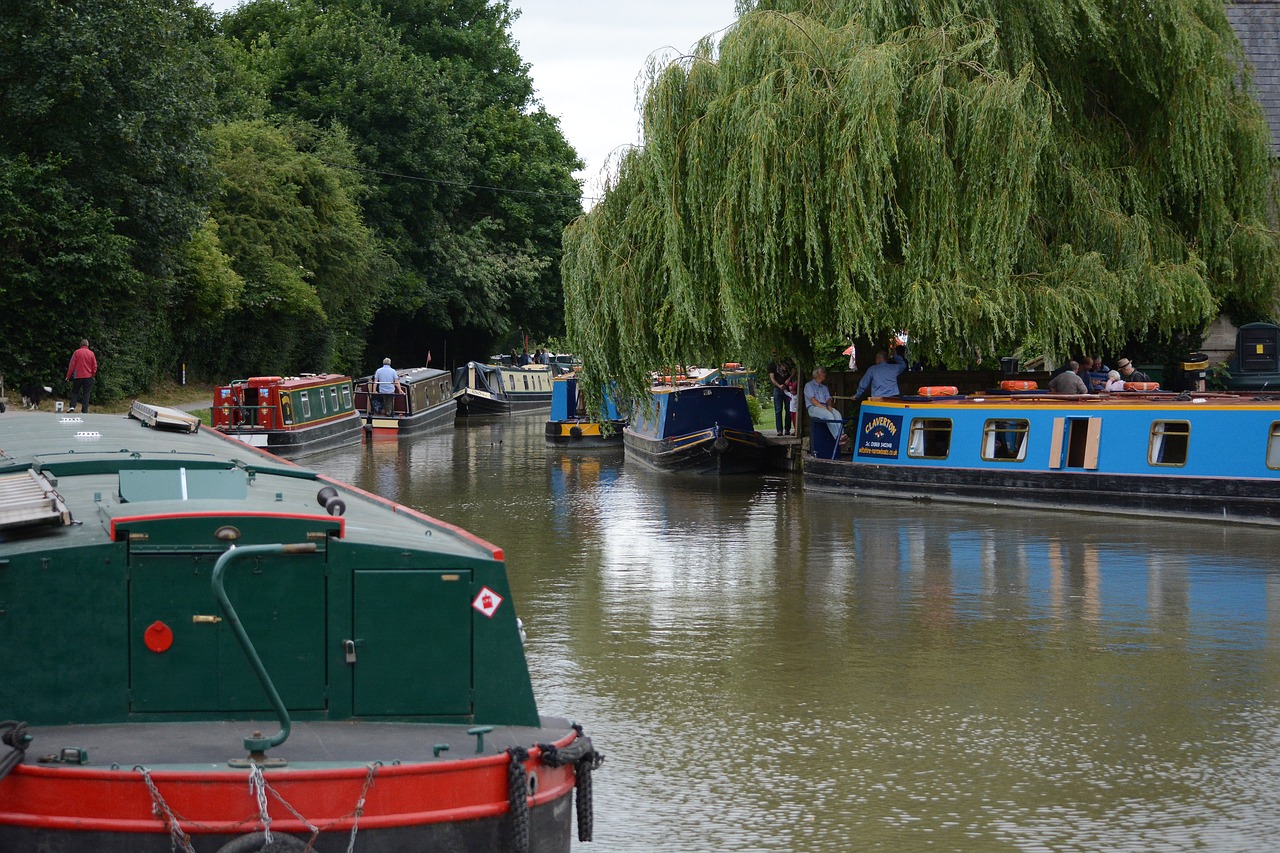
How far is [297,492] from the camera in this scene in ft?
26.5

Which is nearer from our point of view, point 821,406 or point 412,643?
point 412,643

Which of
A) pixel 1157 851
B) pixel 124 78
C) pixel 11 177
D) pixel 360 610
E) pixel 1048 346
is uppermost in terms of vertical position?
Answer: pixel 124 78

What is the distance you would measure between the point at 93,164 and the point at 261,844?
27.4m

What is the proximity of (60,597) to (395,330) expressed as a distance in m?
48.8

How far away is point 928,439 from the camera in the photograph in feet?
67.7

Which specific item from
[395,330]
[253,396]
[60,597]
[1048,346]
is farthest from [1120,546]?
[395,330]

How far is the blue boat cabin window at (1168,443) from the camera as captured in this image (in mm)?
18047

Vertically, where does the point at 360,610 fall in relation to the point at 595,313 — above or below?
below

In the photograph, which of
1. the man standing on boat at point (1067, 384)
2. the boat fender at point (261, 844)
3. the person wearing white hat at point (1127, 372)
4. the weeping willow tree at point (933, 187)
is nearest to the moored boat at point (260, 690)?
the boat fender at point (261, 844)

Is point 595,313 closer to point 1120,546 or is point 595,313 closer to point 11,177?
point 1120,546

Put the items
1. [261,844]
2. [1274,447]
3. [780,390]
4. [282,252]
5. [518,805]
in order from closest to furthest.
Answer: [261,844], [518,805], [1274,447], [780,390], [282,252]

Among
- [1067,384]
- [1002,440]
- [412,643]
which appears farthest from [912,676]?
[1067,384]

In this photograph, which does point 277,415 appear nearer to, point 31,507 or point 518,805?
point 31,507

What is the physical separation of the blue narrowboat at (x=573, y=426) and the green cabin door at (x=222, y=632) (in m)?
26.1
